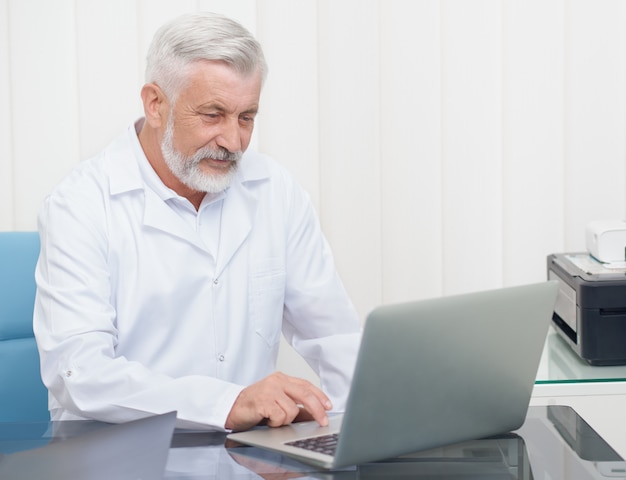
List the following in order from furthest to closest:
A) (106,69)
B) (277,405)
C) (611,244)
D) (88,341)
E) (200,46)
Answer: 1. (106,69)
2. (611,244)
3. (200,46)
4. (88,341)
5. (277,405)

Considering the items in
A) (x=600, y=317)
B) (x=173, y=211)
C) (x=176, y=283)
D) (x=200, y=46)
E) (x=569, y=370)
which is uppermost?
(x=200, y=46)

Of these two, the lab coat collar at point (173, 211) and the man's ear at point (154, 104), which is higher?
the man's ear at point (154, 104)

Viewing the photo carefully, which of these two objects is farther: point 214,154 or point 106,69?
point 106,69

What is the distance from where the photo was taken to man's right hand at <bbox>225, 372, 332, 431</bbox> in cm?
134

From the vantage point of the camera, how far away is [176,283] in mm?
1845

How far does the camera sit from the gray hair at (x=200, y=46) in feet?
5.79

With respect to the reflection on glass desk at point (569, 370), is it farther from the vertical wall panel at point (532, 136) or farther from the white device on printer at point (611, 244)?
the vertical wall panel at point (532, 136)

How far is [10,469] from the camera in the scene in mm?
1139

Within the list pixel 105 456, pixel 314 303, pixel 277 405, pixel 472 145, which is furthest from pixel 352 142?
pixel 105 456

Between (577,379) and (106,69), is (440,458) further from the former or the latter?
(106,69)

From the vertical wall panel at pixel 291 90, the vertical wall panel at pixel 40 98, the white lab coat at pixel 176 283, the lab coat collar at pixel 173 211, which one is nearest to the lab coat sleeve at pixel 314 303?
the white lab coat at pixel 176 283

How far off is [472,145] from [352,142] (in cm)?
32

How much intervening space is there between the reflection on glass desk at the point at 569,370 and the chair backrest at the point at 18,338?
39.9 inches

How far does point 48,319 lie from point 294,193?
65 cm
